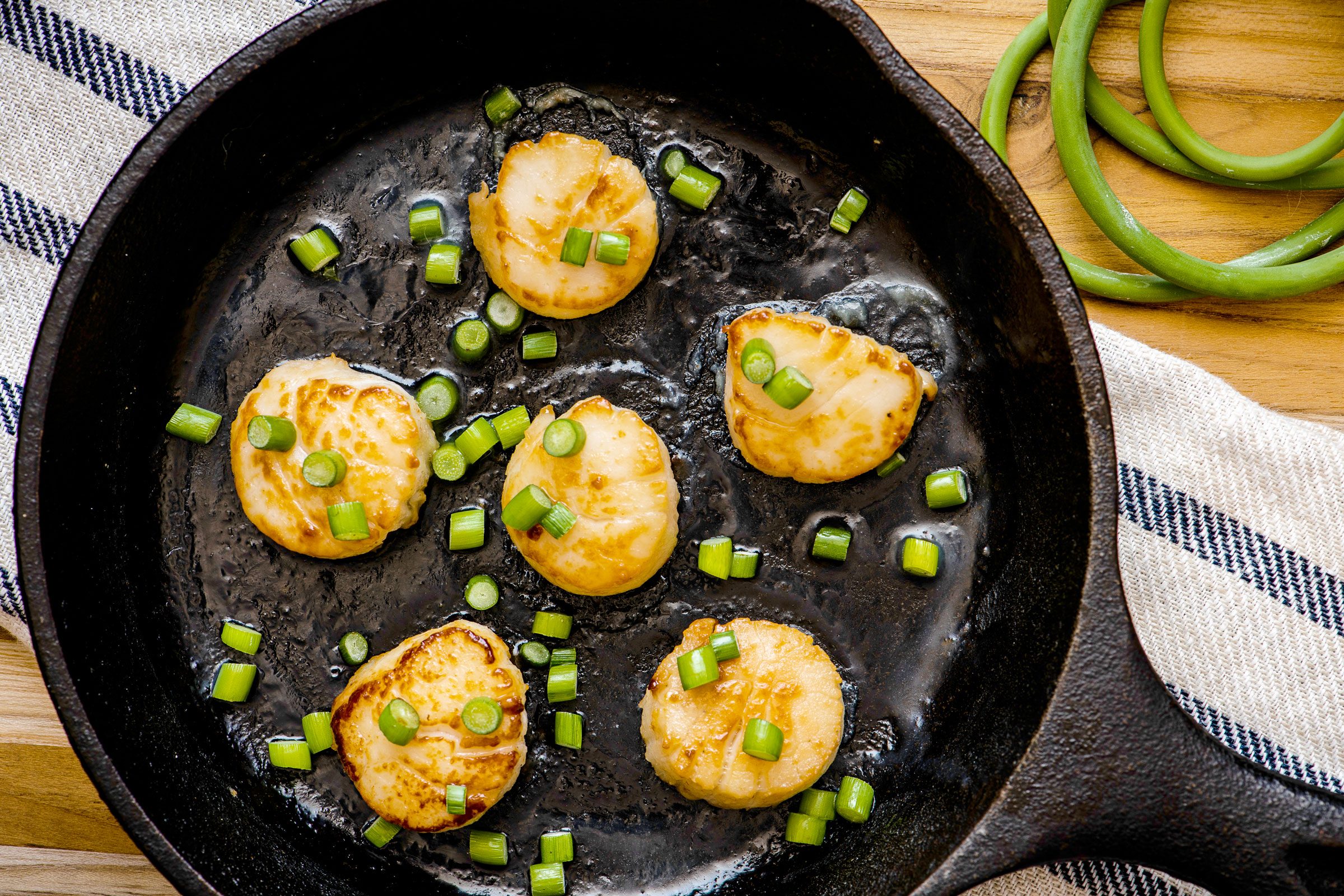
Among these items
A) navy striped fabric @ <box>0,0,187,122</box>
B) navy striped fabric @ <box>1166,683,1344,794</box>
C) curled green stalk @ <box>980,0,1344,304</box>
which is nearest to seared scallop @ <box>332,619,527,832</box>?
navy striped fabric @ <box>0,0,187,122</box>

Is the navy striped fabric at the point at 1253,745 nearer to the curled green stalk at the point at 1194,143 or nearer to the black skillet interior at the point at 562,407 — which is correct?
the black skillet interior at the point at 562,407

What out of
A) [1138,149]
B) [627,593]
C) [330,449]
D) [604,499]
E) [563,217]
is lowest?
[627,593]

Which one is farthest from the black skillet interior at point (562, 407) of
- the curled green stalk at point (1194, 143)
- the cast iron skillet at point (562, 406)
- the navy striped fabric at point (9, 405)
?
the curled green stalk at point (1194, 143)

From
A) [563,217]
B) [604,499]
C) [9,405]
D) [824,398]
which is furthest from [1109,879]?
[9,405]

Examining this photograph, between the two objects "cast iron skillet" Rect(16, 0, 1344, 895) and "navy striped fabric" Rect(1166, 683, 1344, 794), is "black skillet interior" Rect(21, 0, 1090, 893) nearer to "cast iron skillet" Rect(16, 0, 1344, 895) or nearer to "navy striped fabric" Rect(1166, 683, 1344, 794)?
"cast iron skillet" Rect(16, 0, 1344, 895)

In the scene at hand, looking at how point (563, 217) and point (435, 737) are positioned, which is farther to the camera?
point (563, 217)

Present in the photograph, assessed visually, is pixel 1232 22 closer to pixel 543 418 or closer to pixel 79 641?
pixel 543 418

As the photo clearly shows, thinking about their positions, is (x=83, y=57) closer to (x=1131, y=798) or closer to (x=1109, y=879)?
(x=1131, y=798)
